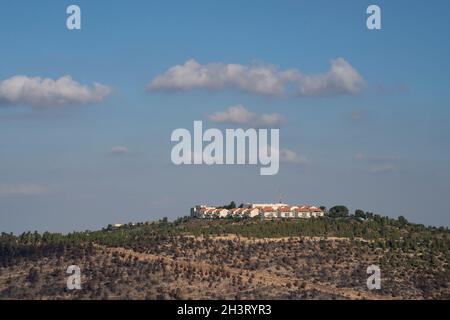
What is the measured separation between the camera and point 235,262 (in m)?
153

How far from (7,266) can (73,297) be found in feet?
79.5

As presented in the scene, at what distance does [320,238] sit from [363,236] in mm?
9192

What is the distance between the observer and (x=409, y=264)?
158 metres

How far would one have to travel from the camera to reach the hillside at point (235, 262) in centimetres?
14088

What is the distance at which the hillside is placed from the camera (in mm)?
140875

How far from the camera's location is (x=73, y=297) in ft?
448

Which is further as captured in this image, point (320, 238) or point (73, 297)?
point (320, 238)
